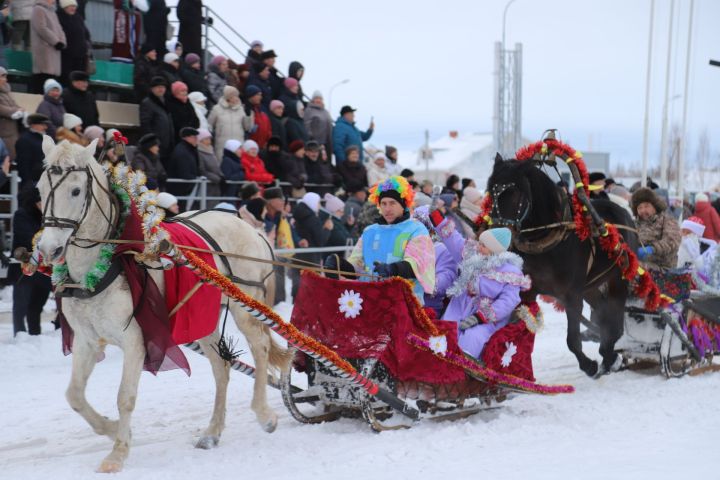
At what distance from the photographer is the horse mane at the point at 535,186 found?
8.20m

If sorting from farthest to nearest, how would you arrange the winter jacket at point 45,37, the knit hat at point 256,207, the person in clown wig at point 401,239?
the winter jacket at point 45,37, the knit hat at point 256,207, the person in clown wig at point 401,239

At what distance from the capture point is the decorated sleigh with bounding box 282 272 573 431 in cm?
655

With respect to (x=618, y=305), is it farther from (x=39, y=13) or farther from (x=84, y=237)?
(x=39, y=13)

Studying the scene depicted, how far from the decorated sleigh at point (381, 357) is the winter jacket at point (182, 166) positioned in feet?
18.8

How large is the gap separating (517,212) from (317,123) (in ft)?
26.0

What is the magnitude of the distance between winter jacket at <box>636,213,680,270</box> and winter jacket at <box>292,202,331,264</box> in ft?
15.7

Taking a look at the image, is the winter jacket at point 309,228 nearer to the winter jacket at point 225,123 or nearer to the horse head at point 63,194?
the winter jacket at point 225,123

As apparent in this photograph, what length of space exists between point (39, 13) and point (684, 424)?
9.87 metres

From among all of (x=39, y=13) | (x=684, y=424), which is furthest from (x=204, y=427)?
(x=39, y=13)

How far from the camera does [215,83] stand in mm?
14594

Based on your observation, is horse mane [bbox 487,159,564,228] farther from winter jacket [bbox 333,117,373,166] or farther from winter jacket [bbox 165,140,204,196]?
winter jacket [bbox 333,117,373,166]

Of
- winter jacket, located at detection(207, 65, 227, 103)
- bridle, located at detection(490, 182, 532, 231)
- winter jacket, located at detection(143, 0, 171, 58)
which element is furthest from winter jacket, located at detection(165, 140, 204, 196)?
bridle, located at detection(490, 182, 532, 231)

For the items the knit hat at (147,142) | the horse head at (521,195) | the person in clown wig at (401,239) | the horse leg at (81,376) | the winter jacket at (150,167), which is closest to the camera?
the horse leg at (81,376)

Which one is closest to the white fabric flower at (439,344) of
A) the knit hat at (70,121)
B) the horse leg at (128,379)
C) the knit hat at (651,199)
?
the horse leg at (128,379)
